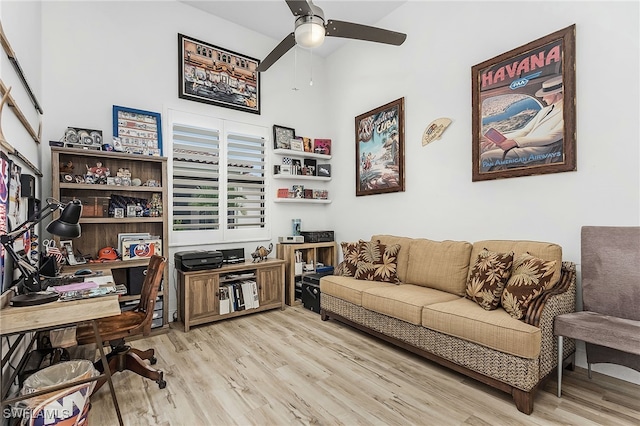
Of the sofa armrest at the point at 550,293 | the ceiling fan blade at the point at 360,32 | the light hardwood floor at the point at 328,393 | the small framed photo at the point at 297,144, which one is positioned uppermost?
the ceiling fan blade at the point at 360,32

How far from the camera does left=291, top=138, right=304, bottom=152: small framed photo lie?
179 inches

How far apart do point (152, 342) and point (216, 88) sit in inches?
117

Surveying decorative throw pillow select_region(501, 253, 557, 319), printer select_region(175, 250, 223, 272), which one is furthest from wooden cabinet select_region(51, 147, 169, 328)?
decorative throw pillow select_region(501, 253, 557, 319)

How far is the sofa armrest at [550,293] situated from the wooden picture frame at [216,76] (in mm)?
3739

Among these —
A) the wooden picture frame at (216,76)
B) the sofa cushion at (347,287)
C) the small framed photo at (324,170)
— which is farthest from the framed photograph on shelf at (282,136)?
the sofa cushion at (347,287)

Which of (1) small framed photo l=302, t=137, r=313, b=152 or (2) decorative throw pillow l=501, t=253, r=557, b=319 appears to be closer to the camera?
(2) decorative throw pillow l=501, t=253, r=557, b=319

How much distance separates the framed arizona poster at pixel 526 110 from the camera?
250 cm

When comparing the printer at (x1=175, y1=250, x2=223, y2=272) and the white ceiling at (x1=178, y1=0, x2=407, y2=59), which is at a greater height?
the white ceiling at (x1=178, y1=0, x2=407, y2=59)

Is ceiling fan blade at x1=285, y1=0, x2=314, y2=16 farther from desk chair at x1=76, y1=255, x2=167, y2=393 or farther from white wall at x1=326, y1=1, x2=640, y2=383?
desk chair at x1=76, y1=255, x2=167, y2=393

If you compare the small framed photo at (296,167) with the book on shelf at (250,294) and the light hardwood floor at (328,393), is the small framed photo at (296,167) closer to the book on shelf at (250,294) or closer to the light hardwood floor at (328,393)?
the book on shelf at (250,294)

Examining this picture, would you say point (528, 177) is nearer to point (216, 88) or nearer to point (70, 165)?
point (216, 88)

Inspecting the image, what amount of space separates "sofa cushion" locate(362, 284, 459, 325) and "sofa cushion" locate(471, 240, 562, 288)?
1.74ft

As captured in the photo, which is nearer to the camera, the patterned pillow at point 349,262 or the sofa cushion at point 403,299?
the sofa cushion at point 403,299

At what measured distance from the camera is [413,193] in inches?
147
